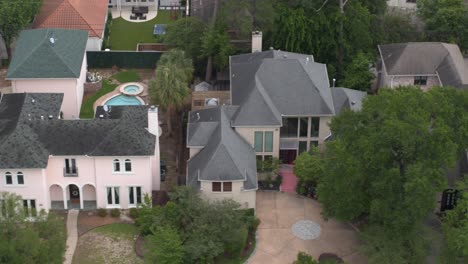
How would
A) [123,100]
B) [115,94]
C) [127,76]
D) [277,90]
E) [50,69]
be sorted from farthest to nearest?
1. [127,76]
2. [115,94]
3. [123,100]
4. [50,69]
5. [277,90]

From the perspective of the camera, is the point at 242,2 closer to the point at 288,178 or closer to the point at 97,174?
the point at 288,178

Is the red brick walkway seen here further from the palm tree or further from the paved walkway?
the paved walkway

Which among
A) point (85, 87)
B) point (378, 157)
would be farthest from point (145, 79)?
point (378, 157)

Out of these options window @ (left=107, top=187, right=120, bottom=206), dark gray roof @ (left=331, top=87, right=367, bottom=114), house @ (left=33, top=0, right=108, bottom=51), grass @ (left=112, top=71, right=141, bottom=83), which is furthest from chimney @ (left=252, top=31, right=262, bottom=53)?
window @ (left=107, top=187, right=120, bottom=206)

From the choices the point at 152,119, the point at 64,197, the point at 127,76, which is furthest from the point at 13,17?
the point at 152,119

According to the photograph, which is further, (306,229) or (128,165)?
(128,165)

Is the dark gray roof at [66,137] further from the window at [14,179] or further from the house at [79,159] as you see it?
the window at [14,179]

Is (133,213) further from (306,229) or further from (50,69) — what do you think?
(50,69)
